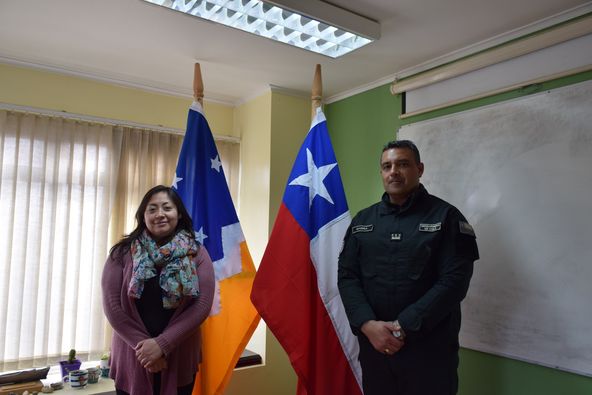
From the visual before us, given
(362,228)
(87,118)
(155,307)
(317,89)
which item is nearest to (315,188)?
(362,228)

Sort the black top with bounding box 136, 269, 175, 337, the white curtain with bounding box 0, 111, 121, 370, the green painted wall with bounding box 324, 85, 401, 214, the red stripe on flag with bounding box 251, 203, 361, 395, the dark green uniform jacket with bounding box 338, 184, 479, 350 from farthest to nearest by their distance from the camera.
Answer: the green painted wall with bounding box 324, 85, 401, 214
the white curtain with bounding box 0, 111, 121, 370
the red stripe on flag with bounding box 251, 203, 361, 395
the black top with bounding box 136, 269, 175, 337
the dark green uniform jacket with bounding box 338, 184, 479, 350

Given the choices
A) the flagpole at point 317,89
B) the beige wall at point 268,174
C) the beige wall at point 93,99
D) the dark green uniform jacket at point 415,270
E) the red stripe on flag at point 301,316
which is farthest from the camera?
the beige wall at point 268,174

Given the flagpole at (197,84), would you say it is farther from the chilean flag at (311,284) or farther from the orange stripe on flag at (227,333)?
the orange stripe on flag at (227,333)

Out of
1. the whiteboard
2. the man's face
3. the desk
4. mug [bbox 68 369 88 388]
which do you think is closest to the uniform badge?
the man's face

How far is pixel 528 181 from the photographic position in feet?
6.97

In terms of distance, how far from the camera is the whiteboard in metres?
1.94

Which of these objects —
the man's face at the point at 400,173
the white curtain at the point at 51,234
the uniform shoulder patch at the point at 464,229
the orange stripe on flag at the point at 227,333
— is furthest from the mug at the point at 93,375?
the uniform shoulder patch at the point at 464,229

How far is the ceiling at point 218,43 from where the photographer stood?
2098mm

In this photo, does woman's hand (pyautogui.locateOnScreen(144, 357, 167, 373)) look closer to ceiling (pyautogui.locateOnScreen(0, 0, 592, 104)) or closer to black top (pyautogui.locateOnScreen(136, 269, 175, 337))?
black top (pyautogui.locateOnScreen(136, 269, 175, 337))

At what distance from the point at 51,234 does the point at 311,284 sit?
1616mm

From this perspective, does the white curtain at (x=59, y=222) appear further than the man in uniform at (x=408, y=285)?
Yes

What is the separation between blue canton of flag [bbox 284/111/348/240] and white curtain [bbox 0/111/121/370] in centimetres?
129

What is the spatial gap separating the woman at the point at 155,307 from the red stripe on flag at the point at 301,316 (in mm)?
381

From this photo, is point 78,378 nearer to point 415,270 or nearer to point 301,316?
point 301,316
